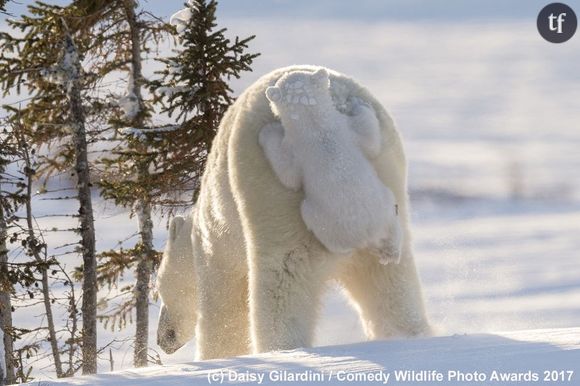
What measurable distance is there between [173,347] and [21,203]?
6.67 meters

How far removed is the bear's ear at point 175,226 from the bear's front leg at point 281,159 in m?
3.47

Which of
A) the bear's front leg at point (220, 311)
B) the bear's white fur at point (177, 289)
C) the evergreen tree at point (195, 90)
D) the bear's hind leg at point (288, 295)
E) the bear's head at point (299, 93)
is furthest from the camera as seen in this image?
the evergreen tree at point (195, 90)

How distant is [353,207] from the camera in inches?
282

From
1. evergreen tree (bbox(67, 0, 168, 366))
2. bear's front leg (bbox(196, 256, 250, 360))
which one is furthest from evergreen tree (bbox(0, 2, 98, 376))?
bear's front leg (bbox(196, 256, 250, 360))

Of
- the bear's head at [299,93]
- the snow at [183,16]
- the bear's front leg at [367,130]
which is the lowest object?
the bear's front leg at [367,130]

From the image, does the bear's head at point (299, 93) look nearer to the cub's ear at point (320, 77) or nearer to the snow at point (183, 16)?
the cub's ear at point (320, 77)

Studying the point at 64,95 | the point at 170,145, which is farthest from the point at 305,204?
the point at 64,95

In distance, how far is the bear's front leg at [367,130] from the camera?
754 centimetres

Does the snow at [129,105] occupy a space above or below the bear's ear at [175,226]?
above

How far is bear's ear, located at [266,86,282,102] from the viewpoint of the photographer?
732 cm

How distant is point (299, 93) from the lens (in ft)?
24.0

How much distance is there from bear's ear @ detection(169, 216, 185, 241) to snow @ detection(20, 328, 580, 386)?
407 cm

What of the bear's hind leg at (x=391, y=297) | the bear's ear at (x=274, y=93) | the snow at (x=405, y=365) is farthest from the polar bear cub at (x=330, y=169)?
the snow at (x=405, y=365)

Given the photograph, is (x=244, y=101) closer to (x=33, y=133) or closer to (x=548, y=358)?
(x=548, y=358)
